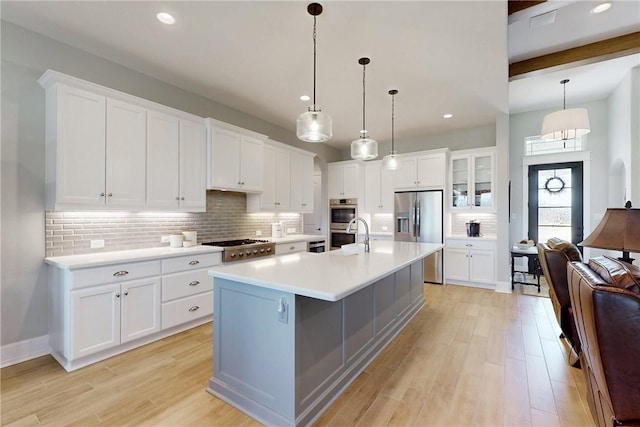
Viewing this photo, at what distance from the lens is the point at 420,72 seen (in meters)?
3.26

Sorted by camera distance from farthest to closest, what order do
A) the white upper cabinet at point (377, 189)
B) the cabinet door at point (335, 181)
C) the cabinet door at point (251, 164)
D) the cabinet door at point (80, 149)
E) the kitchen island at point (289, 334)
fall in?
the cabinet door at point (335, 181) < the white upper cabinet at point (377, 189) < the cabinet door at point (251, 164) < the cabinet door at point (80, 149) < the kitchen island at point (289, 334)

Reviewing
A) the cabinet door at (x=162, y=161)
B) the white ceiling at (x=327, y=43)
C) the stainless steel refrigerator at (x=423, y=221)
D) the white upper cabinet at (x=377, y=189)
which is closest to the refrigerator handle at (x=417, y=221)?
the stainless steel refrigerator at (x=423, y=221)

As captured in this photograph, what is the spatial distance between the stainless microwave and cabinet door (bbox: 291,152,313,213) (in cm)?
105

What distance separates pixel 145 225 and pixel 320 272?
246 centimetres

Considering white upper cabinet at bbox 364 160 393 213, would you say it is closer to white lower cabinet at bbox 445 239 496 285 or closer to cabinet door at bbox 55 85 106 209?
white lower cabinet at bbox 445 239 496 285

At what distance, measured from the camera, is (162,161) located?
3.24 meters

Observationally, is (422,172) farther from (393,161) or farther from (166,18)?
(166,18)

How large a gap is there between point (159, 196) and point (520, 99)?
576cm

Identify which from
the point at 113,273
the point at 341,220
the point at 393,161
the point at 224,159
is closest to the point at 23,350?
the point at 113,273

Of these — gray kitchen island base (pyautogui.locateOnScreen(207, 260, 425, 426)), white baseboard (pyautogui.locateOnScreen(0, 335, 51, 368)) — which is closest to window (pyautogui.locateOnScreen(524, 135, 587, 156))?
gray kitchen island base (pyautogui.locateOnScreen(207, 260, 425, 426))

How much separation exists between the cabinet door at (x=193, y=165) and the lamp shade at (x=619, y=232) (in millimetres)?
3810

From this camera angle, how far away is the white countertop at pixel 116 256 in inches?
95.2

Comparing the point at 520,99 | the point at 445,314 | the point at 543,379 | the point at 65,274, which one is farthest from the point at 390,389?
the point at 520,99

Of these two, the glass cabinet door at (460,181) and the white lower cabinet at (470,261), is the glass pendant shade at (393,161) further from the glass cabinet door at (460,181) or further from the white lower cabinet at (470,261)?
the white lower cabinet at (470,261)
